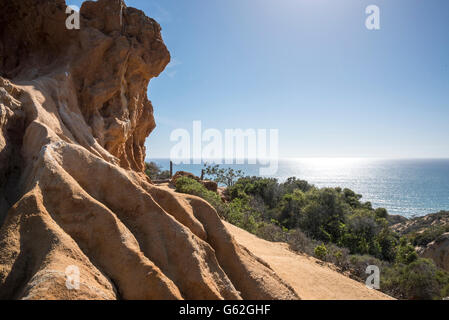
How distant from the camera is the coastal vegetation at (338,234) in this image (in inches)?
458

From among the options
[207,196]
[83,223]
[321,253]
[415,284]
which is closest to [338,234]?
[321,253]

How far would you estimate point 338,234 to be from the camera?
20625 millimetres

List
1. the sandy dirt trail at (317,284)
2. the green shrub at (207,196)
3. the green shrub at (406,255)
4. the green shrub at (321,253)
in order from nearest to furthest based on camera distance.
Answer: the sandy dirt trail at (317,284) → the green shrub at (321,253) → the green shrub at (406,255) → the green shrub at (207,196)

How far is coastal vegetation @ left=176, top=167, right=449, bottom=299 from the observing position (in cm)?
1164

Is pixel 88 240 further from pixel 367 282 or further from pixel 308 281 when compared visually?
pixel 367 282

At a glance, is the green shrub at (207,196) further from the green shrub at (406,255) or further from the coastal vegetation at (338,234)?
the green shrub at (406,255)


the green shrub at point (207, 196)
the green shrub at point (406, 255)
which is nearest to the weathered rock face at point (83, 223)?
the green shrub at point (207, 196)

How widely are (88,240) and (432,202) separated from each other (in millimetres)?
86348

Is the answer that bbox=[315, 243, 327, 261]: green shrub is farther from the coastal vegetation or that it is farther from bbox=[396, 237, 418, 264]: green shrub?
bbox=[396, 237, 418, 264]: green shrub

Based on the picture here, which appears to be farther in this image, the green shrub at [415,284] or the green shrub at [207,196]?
the green shrub at [207,196]

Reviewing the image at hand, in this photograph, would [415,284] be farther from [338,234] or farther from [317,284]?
[338,234]

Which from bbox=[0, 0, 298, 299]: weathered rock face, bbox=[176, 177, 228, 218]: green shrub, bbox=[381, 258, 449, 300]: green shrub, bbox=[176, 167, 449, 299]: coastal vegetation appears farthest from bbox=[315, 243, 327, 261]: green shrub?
bbox=[0, 0, 298, 299]: weathered rock face

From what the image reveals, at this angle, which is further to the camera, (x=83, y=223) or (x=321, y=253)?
(x=321, y=253)
